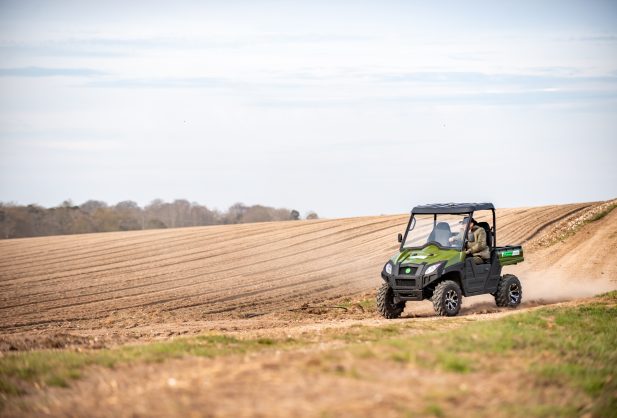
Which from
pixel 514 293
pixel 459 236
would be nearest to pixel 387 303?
pixel 459 236

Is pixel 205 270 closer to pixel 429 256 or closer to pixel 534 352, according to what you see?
pixel 429 256

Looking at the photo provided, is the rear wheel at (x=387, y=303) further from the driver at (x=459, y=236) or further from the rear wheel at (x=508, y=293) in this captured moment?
the rear wheel at (x=508, y=293)

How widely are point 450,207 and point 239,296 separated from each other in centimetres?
808

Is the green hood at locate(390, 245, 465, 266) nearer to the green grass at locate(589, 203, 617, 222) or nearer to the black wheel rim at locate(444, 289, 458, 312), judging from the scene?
the black wheel rim at locate(444, 289, 458, 312)

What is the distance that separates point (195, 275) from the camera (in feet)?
95.9

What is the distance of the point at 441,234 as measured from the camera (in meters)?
19.0

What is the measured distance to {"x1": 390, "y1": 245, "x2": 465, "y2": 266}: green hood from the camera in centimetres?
1831

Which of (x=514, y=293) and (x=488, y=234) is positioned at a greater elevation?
(x=488, y=234)

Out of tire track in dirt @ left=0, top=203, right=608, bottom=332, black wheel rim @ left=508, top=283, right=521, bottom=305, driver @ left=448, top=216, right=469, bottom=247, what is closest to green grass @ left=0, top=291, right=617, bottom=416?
driver @ left=448, top=216, right=469, bottom=247

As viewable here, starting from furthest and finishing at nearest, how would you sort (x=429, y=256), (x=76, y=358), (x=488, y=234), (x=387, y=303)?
(x=488, y=234)
(x=387, y=303)
(x=429, y=256)
(x=76, y=358)

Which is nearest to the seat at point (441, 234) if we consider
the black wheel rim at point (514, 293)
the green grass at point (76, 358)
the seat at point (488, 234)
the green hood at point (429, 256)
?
the green hood at point (429, 256)

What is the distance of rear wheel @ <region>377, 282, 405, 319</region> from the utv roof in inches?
80.0

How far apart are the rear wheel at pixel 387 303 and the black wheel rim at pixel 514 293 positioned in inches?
128

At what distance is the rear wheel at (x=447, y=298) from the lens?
17.9 m
